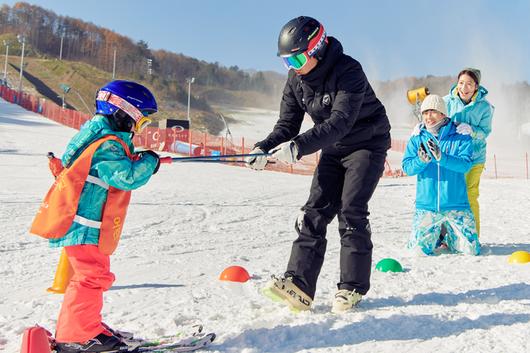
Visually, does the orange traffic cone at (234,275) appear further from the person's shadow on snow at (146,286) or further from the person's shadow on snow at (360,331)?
the person's shadow on snow at (360,331)

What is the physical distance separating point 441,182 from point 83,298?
3928 mm

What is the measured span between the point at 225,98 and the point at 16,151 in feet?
402

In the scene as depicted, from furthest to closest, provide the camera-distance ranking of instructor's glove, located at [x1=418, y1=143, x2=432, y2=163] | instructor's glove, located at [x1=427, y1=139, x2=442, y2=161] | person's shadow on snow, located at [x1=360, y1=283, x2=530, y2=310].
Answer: instructor's glove, located at [x1=418, y1=143, x2=432, y2=163] → instructor's glove, located at [x1=427, y1=139, x2=442, y2=161] → person's shadow on snow, located at [x1=360, y1=283, x2=530, y2=310]

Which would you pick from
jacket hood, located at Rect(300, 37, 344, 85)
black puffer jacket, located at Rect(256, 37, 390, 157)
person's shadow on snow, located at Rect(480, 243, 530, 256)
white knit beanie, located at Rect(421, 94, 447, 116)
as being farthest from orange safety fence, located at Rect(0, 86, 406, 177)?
jacket hood, located at Rect(300, 37, 344, 85)

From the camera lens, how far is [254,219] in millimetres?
7586

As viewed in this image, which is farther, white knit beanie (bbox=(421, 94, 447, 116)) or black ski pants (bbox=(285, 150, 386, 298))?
white knit beanie (bbox=(421, 94, 447, 116))

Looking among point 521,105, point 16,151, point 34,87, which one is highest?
point 521,105

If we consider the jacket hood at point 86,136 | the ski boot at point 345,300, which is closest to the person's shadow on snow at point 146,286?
the ski boot at point 345,300

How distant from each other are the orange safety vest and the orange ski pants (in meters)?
0.09

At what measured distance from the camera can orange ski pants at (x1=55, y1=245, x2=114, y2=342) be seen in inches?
96.7

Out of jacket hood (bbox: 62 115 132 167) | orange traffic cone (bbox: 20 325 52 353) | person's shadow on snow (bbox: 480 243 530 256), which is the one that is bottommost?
orange traffic cone (bbox: 20 325 52 353)

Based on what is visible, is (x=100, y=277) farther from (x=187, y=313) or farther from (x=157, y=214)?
(x=157, y=214)

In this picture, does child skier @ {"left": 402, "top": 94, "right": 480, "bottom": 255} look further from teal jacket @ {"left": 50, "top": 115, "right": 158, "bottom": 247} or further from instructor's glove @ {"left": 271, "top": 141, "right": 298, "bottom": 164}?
teal jacket @ {"left": 50, "top": 115, "right": 158, "bottom": 247}

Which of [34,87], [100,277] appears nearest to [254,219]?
[100,277]
